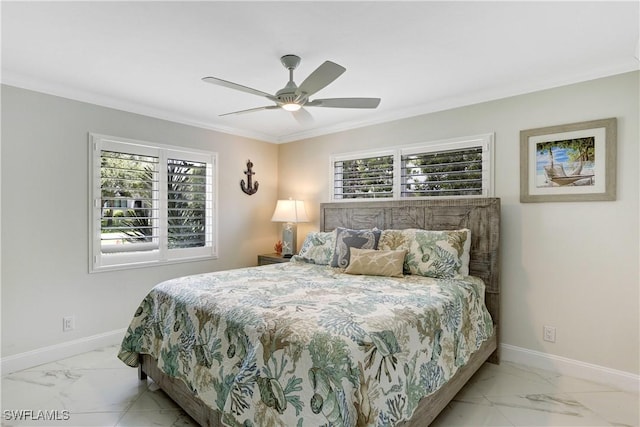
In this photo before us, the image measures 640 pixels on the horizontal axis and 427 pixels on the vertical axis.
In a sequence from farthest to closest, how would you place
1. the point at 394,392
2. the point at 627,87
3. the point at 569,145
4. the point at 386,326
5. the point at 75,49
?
the point at 569,145 → the point at 627,87 → the point at 75,49 → the point at 386,326 → the point at 394,392

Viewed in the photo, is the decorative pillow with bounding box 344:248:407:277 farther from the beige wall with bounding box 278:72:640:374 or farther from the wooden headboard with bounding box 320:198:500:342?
the beige wall with bounding box 278:72:640:374

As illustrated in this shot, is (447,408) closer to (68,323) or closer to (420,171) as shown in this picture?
(420,171)

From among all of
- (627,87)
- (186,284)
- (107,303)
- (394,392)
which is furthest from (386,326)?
(107,303)

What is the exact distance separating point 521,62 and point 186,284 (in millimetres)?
2931

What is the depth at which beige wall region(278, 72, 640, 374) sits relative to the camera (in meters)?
2.51

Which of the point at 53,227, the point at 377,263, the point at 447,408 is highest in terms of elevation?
the point at 53,227

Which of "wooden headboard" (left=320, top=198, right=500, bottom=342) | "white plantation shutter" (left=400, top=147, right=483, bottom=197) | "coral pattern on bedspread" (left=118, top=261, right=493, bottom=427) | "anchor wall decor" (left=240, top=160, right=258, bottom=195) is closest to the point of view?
"coral pattern on bedspread" (left=118, top=261, right=493, bottom=427)

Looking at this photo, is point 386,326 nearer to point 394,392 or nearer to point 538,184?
point 394,392

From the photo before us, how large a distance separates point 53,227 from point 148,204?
83 centimetres

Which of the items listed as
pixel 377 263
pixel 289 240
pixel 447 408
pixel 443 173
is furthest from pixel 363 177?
pixel 447 408

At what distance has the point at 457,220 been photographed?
3.18 meters

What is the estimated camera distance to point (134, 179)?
3.47 metres

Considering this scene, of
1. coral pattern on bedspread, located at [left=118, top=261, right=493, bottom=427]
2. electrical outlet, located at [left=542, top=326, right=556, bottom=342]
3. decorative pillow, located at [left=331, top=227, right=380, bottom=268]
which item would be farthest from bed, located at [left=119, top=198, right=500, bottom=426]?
electrical outlet, located at [left=542, top=326, right=556, bottom=342]

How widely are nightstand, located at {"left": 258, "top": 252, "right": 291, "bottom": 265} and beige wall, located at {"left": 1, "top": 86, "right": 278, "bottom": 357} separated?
1.15 meters
